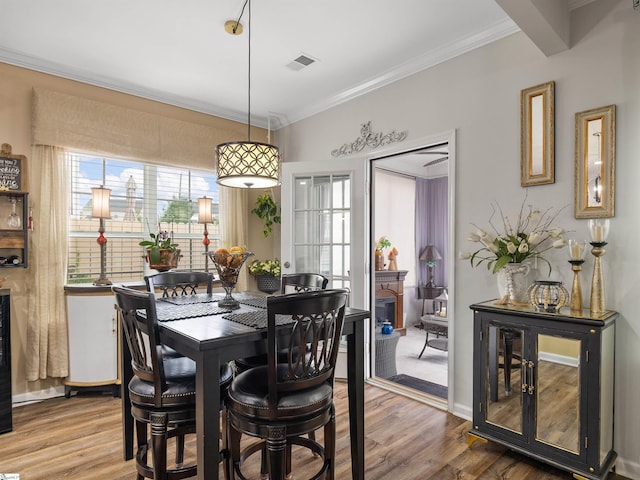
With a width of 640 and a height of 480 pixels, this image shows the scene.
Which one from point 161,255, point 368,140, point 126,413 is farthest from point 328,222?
point 126,413

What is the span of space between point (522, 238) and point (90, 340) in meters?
3.42

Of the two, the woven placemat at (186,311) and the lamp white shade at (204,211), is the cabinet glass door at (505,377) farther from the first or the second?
the lamp white shade at (204,211)

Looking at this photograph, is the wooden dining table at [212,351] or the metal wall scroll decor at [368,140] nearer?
the wooden dining table at [212,351]

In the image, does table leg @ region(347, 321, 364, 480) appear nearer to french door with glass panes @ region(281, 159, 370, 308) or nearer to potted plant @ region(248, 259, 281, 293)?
french door with glass panes @ region(281, 159, 370, 308)

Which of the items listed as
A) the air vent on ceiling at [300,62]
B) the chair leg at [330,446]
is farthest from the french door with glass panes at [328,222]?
the chair leg at [330,446]

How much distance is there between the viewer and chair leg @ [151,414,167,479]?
171 centimetres

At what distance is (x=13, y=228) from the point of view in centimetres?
303

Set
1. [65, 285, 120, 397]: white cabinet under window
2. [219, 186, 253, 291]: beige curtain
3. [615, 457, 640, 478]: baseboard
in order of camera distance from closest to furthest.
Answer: [615, 457, 640, 478]: baseboard
[65, 285, 120, 397]: white cabinet under window
[219, 186, 253, 291]: beige curtain

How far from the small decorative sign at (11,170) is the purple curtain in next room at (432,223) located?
533 centimetres

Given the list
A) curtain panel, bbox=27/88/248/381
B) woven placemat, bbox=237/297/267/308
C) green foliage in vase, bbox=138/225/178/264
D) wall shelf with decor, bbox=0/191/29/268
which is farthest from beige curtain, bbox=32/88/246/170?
woven placemat, bbox=237/297/267/308

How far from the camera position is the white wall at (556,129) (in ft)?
7.10

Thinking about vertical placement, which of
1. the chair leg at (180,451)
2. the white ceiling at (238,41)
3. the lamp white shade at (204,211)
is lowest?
the chair leg at (180,451)

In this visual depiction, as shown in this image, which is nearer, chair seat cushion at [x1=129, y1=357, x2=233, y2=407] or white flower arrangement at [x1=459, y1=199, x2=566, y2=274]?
chair seat cushion at [x1=129, y1=357, x2=233, y2=407]

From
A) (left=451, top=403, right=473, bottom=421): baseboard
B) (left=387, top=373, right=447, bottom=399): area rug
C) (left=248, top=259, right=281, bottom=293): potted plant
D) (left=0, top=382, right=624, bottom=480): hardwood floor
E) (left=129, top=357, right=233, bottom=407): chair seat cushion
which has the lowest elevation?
(left=387, top=373, right=447, bottom=399): area rug
